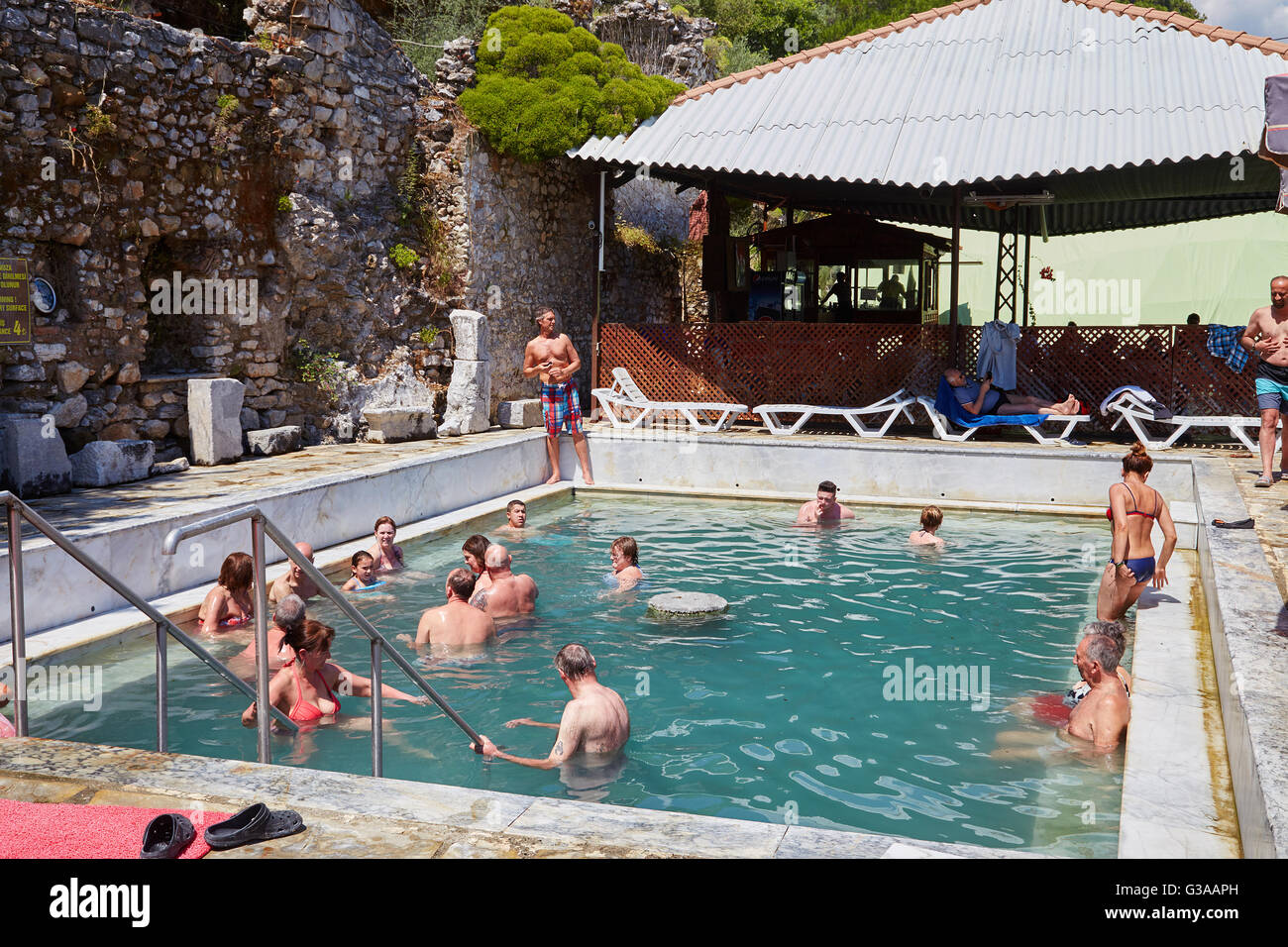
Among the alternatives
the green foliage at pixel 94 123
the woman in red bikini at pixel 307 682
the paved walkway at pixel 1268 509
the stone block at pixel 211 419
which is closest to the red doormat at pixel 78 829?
the woman in red bikini at pixel 307 682

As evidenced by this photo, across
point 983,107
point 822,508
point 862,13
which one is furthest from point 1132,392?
point 862,13

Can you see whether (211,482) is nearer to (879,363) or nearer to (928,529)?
(928,529)

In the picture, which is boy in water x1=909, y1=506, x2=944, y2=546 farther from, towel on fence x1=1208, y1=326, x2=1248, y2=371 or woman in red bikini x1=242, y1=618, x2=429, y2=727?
woman in red bikini x1=242, y1=618, x2=429, y2=727

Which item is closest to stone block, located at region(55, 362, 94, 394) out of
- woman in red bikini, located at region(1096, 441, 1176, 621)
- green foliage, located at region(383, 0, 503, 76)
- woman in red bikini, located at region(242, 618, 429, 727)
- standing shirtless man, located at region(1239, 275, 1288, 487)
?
woman in red bikini, located at region(242, 618, 429, 727)

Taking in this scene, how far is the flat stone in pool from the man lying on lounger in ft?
20.5

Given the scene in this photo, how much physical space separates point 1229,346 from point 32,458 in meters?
12.8

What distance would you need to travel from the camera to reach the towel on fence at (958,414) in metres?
13.3

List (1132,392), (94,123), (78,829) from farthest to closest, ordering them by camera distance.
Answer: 1. (1132,392)
2. (94,123)
3. (78,829)

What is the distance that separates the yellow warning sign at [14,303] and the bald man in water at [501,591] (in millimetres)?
4942

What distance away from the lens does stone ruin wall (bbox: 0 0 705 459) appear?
10.2 metres

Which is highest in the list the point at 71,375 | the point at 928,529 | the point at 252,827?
the point at 71,375

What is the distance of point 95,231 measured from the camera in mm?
10695

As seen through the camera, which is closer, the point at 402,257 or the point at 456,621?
the point at 456,621

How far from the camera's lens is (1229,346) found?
13039mm
